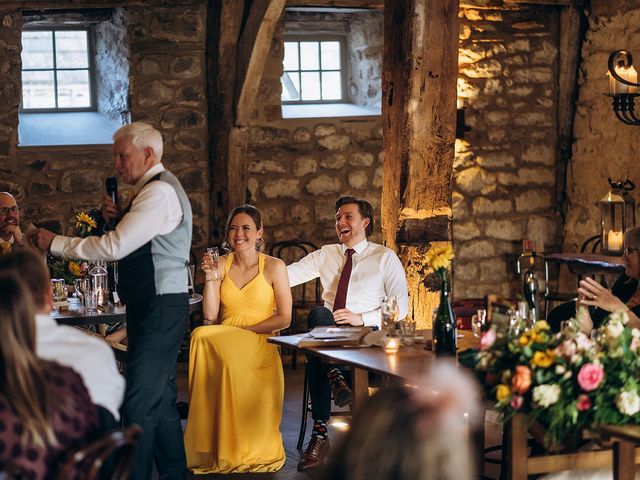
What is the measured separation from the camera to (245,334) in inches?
191

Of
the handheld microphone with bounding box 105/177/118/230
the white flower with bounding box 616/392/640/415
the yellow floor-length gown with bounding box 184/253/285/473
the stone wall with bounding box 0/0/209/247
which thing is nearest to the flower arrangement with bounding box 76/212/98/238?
the yellow floor-length gown with bounding box 184/253/285/473

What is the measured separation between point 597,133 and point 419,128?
289 cm

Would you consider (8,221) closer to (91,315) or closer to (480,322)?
(91,315)

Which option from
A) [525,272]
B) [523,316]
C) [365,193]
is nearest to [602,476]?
[523,316]

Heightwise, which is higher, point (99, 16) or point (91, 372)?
point (99, 16)

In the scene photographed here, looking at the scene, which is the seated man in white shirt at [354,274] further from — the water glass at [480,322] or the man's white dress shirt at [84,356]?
the man's white dress shirt at [84,356]

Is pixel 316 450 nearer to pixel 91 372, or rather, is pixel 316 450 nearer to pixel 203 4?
pixel 91 372

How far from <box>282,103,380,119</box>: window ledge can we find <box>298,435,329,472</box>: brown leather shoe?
142 inches

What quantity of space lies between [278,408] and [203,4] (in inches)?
141

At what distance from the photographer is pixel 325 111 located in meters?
8.12

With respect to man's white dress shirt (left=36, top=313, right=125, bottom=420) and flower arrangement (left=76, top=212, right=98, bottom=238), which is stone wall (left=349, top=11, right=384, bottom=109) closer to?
flower arrangement (left=76, top=212, right=98, bottom=238)

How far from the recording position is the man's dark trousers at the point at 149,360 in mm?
4066

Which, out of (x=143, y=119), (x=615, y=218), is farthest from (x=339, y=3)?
(x=615, y=218)

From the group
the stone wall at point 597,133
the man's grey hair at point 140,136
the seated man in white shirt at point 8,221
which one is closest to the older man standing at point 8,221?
the seated man in white shirt at point 8,221
